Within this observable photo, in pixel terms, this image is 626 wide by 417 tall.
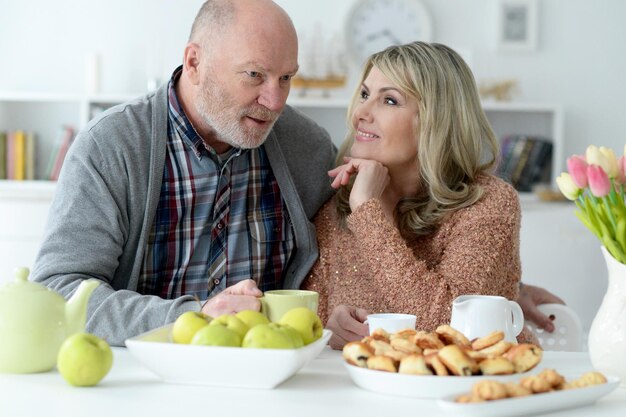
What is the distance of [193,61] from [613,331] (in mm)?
1307

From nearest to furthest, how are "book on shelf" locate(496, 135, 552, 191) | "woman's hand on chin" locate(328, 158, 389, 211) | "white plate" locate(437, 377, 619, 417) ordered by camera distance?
"white plate" locate(437, 377, 619, 417) < "woman's hand on chin" locate(328, 158, 389, 211) < "book on shelf" locate(496, 135, 552, 191)

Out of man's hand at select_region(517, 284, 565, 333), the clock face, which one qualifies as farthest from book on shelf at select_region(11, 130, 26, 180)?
man's hand at select_region(517, 284, 565, 333)

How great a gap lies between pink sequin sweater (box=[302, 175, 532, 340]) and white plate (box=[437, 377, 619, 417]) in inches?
31.7

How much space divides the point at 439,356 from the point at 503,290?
97 centimetres

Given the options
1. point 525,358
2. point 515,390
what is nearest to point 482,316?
point 525,358

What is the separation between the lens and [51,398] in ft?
3.97

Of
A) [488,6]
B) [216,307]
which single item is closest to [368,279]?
[216,307]

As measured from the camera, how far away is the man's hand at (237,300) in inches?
61.1

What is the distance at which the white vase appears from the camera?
52.9 inches

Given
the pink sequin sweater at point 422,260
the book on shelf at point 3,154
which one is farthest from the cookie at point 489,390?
the book on shelf at point 3,154

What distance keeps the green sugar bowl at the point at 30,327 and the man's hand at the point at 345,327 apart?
0.63 metres

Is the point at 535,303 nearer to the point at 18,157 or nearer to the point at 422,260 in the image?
the point at 422,260

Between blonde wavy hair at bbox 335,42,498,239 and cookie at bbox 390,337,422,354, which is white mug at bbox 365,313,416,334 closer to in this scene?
cookie at bbox 390,337,422,354

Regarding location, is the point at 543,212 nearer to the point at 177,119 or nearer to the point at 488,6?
the point at 488,6
